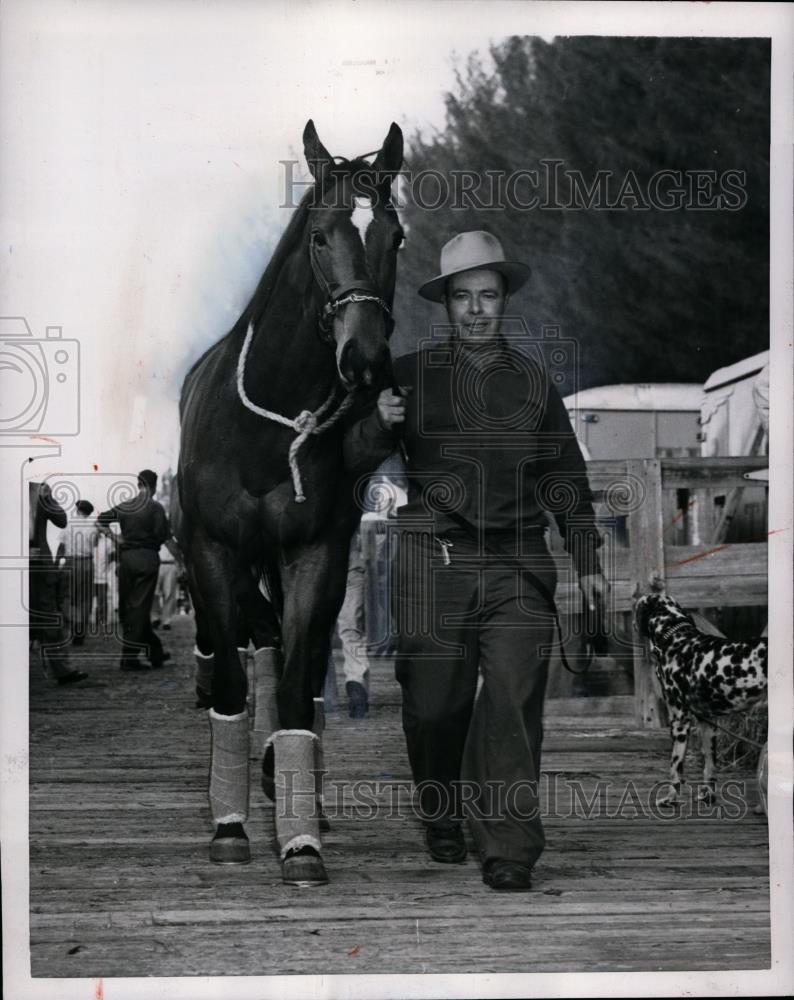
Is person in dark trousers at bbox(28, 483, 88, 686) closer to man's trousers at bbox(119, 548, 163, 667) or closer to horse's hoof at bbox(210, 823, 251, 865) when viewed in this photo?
man's trousers at bbox(119, 548, 163, 667)

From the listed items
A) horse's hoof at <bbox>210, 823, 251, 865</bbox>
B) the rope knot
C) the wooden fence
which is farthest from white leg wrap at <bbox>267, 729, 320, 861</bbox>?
the rope knot

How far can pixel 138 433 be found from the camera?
534 centimetres

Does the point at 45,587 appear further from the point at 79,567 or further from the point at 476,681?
the point at 476,681

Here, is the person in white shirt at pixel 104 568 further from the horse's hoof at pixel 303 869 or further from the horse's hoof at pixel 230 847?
the horse's hoof at pixel 303 869

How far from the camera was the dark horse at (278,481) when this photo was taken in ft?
16.6

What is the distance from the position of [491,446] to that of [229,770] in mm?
1477

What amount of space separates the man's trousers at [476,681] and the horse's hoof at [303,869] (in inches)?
19.0

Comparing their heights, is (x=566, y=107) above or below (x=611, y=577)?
above

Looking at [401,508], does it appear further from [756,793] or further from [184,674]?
[756,793]

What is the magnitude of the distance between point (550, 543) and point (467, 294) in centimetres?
103

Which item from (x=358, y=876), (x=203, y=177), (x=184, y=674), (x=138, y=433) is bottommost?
(x=358, y=876)

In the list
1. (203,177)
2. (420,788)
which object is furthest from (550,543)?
(203,177)

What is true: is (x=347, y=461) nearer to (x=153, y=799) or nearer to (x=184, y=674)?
(x=184, y=674)

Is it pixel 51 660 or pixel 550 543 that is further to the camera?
pixel 550 543
